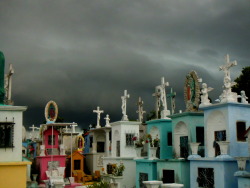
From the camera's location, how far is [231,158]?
58.3ft

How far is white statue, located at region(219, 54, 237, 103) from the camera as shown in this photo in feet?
62.0

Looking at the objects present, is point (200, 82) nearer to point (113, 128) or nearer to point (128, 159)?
point (128, 159)

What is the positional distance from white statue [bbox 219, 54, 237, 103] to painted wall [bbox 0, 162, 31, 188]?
11.1 m

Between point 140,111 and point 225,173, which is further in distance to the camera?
point 140,111

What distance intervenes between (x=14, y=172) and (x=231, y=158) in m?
11.1

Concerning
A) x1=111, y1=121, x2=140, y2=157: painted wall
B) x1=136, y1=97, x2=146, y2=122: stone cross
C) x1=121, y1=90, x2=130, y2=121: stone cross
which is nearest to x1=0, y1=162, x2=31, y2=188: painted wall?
x1=111, y1=121, x2=140, y2=157: painted wall

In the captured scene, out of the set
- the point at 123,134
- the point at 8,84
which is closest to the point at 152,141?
the point at 123,134

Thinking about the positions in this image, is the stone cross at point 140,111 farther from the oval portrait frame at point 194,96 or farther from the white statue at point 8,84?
the white statue at point 8,84

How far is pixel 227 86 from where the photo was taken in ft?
62.1

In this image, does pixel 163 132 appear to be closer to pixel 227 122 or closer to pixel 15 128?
pixel 227 122

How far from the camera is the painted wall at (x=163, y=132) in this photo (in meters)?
24.2

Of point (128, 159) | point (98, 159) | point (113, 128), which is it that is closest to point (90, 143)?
point (98, 159)

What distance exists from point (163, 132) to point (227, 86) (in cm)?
709

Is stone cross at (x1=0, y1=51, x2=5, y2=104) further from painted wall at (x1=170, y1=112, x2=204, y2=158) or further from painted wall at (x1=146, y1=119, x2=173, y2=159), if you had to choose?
painted wall at (x1=146, y1=119, x2=173, y2=159)
